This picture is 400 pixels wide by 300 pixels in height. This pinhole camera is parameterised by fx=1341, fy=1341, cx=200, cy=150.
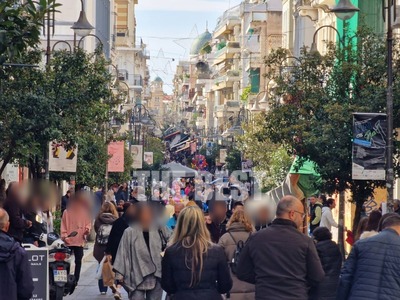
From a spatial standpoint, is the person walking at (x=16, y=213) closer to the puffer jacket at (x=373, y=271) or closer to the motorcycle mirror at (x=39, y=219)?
the motorcycle mirror at (x=39, y=219)

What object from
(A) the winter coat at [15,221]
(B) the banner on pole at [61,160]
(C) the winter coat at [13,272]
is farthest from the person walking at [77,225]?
(C) the winter coat at [13,272]

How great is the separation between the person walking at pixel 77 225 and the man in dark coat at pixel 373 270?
12490 millimetres

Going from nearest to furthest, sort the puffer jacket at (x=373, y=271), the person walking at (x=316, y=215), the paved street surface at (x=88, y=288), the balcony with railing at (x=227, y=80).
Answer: the puffer jacket at (x=373, y=271) < the paved street surface at (x=88, y=288) < the person walking at (x=316, y=215) < the balcony with railing at (x=227, y=80)

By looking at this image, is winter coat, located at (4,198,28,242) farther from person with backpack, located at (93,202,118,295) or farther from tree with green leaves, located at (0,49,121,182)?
tree with green leaves, located at (0,49,121,182)

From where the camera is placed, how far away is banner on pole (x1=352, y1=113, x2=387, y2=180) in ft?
75.0

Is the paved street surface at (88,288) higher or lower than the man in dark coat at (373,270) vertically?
lower

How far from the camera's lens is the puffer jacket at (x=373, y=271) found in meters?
10.2

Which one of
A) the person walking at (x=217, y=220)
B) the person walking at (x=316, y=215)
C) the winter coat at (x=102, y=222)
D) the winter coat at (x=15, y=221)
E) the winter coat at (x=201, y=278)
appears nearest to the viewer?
the winter coat at (x=201, y=278)

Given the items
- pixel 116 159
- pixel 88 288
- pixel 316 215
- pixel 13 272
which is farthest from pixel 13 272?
pixel 116 159

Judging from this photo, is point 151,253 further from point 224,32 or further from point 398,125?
point 224,32

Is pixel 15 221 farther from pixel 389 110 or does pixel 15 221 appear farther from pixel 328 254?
pixel 389 110

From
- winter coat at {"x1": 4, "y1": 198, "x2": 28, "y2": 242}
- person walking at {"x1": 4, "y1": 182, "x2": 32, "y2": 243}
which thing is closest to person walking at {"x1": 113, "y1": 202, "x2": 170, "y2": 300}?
person walking at {"x1": 4, "y1": 182, "x2": 32, "y2": 243}

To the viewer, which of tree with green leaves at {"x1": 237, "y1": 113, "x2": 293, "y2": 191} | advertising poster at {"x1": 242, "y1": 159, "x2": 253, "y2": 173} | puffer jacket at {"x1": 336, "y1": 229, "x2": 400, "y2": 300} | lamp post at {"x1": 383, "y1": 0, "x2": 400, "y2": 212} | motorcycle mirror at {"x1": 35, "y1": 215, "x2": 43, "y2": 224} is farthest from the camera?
advertising poster at {"x1": 242, "y1": 159, "x2": 253, "y2": 173}

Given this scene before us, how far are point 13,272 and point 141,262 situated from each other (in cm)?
353
